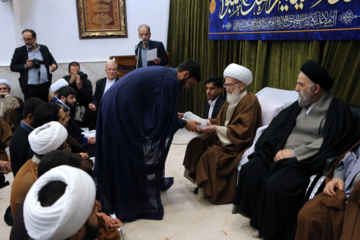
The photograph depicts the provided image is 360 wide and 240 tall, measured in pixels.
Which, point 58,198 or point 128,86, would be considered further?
point 128,86

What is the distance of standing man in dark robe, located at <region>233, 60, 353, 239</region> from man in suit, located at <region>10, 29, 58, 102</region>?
12.5 ft

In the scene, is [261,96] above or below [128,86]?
below

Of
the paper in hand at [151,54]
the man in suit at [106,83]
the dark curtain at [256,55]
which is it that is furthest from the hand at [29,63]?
the dark curtain at [256,55]

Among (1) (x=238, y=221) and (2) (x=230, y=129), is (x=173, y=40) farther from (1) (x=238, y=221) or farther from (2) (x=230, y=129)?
(1) (x=238, y=221)

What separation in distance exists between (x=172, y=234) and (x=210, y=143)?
1034 millimetres

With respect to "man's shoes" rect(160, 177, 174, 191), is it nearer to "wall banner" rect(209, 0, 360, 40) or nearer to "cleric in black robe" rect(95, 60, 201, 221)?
"cleric in black robe" rect(95, 60, 201, 221)

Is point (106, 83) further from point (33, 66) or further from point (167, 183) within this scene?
point (167, 183)

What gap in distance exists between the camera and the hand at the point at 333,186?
199cm

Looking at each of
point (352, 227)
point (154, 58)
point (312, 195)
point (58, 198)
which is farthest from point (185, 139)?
point (58, 198)

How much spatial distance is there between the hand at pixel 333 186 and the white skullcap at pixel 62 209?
156 cm

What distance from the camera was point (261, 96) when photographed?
3270mm

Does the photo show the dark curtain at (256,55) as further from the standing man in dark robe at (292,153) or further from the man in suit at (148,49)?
the man in suit at (148,49)

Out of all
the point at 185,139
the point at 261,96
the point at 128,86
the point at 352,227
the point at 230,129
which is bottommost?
the point at 185,139

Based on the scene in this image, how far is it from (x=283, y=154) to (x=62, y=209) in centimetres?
193
